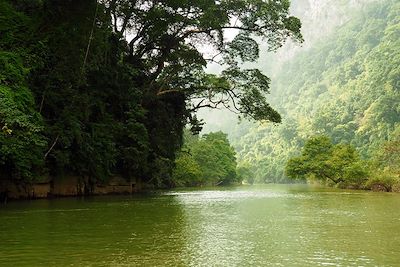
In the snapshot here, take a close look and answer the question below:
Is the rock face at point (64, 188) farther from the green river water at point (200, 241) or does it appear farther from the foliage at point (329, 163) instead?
the foliage at point (329, 163)

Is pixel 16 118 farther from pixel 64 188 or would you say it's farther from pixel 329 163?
pixel 329 163

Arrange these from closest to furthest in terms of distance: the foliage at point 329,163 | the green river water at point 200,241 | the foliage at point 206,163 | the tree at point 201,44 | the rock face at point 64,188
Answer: the green river water at point 200,241
the rock face at point 64,188
the tree at point 201,44
the foliage at point 329,163
the foliage at point 206,163

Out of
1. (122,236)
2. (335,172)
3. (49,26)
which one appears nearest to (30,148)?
(49,26)

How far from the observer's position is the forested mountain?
252 feet

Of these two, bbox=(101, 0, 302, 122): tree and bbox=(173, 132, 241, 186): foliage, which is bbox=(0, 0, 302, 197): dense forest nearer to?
bbox=(101, 0, 302, 122): tree

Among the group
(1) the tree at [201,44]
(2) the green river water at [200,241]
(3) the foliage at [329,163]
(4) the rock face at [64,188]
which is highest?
(1) the tree at [201,44]

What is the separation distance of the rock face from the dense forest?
0.99 feet

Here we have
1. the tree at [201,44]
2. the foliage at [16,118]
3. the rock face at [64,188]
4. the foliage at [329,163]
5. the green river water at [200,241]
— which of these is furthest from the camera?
the foliage at [329,163]

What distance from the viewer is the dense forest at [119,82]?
1396 centimetres

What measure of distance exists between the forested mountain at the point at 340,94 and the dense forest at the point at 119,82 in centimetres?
3076

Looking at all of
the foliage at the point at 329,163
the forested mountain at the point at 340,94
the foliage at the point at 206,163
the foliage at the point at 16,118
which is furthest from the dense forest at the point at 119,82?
the forested mountain at the point at 340,94

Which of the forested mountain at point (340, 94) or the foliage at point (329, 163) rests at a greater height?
the forested mountain at point (340, 94)

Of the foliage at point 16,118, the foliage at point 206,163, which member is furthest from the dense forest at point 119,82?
the foliage at point 206,163

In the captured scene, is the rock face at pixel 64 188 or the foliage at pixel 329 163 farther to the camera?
the foliage at pixel 329 163
